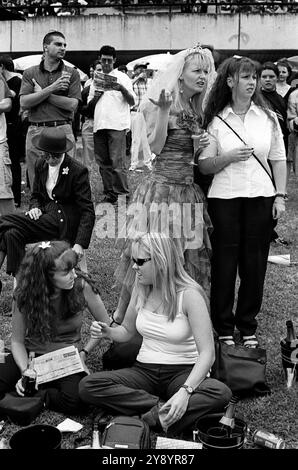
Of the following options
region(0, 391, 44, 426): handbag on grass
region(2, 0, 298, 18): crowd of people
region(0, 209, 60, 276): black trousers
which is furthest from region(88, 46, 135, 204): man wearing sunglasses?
region(2, 0, 298, 18): crowd of people

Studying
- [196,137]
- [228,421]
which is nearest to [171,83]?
[196,137]

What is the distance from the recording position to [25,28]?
65.3 feet

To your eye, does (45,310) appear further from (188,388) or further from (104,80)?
(104,80)

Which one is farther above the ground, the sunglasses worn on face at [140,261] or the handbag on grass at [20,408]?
the sunglasses worn on face at [140,261]

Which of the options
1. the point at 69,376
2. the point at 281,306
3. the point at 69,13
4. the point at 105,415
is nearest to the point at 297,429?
the point at 105,415

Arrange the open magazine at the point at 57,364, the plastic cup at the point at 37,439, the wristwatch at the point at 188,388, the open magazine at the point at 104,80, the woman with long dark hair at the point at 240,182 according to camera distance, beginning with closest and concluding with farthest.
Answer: the plastic cup at the point at 37,439, the wristwatch at the point at 188,388, the open magazine at the point at 57,364, the woman with long dark hair at the point at 240,182, the open magazine at the point at 104,80

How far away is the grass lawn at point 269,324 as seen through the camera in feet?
11.6

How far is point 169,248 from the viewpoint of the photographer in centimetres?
356

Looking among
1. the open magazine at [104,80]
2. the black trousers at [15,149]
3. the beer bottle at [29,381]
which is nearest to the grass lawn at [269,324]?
the beer bottle at [29,381]

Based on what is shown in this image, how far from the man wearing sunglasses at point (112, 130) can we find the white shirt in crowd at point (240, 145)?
471 centimetres

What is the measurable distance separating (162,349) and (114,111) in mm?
5845

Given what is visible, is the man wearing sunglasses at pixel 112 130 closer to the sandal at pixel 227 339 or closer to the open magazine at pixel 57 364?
the sandal at pixel 227 339

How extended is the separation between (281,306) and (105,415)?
2.19 meters

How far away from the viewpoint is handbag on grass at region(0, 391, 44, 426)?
11.6ft
